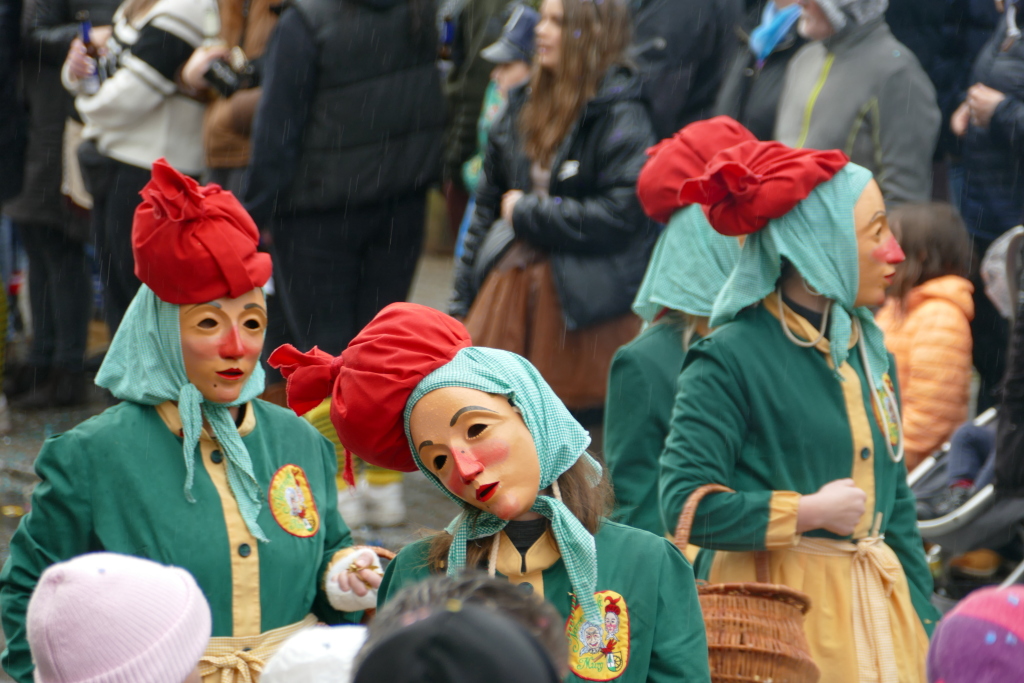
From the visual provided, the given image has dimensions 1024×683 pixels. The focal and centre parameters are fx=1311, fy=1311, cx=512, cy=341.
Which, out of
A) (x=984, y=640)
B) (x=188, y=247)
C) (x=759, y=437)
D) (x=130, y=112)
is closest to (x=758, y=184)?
(x=759, y=437)

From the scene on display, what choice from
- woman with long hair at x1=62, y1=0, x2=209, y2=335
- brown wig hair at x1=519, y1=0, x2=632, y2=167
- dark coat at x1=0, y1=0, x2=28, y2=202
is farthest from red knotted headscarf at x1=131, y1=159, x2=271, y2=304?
dark coat at x1=0, y1=0, x2=28, y2=202

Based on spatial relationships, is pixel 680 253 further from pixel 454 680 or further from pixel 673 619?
pixel 454 680

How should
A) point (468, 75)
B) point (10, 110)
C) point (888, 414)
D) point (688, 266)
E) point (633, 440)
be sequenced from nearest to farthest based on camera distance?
point (888, 414) → point (633, 440) → point (688, 266) → point (468, 75) → point (10, 110)

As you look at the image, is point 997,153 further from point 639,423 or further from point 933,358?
point 639,423

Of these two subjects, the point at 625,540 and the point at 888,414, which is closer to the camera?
the point at 625,540

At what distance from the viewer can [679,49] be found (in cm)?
610

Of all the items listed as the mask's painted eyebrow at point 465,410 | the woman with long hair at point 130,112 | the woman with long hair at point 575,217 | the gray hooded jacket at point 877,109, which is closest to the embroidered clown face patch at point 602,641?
the mask's painted eyebrow at point 465,410

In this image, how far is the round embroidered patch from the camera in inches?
132

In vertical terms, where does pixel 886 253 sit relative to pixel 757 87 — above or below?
above

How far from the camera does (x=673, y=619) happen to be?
8.43 ft

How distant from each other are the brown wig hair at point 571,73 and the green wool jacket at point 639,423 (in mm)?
1485

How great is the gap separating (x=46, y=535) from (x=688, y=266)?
2025 mm

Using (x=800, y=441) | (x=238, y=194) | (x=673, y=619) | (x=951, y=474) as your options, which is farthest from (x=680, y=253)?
(x=238, y=194)

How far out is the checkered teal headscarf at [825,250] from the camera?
3.37 meters
